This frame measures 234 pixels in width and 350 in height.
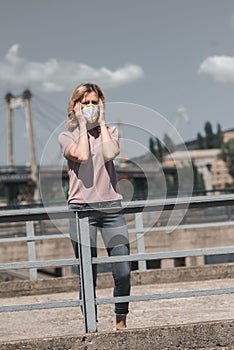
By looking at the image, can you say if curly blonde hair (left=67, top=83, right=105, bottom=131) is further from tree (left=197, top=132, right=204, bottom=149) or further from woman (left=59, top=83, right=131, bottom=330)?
tree (left=197, top=132, right=204, bottom=149)

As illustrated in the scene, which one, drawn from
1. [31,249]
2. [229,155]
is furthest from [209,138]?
[31,249]

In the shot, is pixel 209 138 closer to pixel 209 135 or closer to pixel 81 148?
pixel 209 135

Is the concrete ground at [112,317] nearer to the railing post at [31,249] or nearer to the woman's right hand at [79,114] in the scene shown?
the railing post at [31,249]

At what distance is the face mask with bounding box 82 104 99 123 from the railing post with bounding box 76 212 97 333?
2.40 ft

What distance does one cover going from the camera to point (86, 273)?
5.40 metres

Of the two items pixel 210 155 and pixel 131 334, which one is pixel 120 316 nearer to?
pixel 131 334

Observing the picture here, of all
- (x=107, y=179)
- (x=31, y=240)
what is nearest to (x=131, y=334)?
(x=107, y=179)

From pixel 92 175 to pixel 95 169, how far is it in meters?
0.05

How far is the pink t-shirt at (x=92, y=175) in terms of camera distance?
525 centimetres

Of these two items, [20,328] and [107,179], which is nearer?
[107,179]

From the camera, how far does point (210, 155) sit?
165m

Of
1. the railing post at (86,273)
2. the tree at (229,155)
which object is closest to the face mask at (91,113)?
the railing post at (86,273)

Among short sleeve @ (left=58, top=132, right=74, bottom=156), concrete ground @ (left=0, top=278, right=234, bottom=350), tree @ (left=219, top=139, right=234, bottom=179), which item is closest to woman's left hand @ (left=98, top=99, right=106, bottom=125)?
short sleeve @ (left=58, top=132, right=74, bottom=156)

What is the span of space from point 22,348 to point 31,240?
447 centimetres
